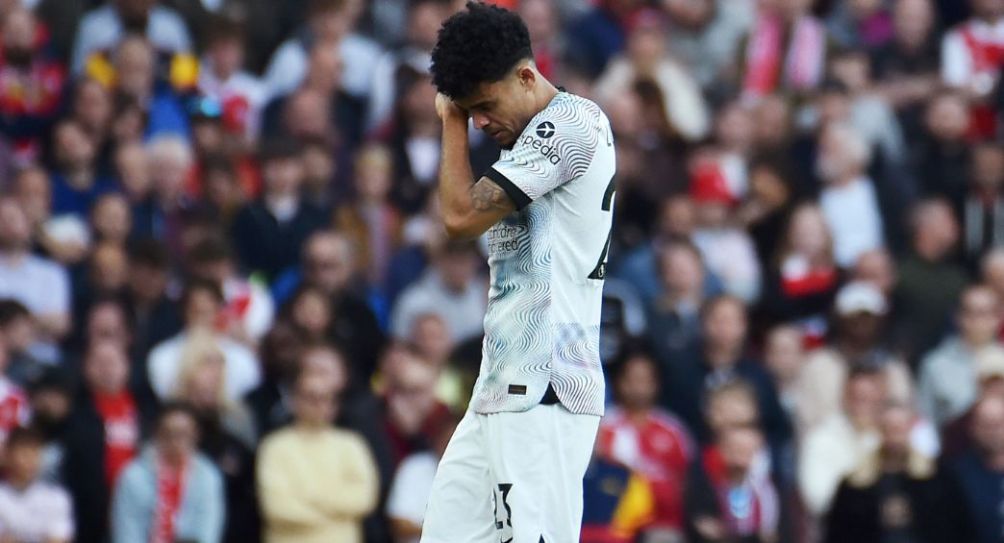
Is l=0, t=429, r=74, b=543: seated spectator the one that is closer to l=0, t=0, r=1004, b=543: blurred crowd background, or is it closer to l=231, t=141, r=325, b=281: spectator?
l=0, t=0, r=1004, b=543: blurred crowd background

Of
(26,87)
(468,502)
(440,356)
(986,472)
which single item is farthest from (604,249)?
(26,87)

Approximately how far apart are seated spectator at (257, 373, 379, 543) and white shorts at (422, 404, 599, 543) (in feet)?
14.0

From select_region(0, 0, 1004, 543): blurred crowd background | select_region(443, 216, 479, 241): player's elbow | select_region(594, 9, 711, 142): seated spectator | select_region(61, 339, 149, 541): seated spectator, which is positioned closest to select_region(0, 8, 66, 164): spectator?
select_region(0, 0, 1004, 543): blurred crowd background

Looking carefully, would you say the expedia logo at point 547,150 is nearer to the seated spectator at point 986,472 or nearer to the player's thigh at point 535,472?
the player's thigh at point 535,472

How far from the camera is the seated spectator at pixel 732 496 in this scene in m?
11.3

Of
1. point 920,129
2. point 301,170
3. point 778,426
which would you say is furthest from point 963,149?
point 301,170

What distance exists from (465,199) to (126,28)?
820 centimetres

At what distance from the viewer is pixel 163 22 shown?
14414 mm

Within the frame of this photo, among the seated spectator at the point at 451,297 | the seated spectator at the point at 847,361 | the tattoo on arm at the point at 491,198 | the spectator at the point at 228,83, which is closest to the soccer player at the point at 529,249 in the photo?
the tattoo on arm at the point at 491,198

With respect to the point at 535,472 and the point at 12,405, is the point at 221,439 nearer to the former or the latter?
the point at 12,405

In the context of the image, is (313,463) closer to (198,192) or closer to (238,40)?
(198,192)

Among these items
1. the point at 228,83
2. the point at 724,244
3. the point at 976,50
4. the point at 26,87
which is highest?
the point at 976,50

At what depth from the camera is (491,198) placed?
21.6 ft

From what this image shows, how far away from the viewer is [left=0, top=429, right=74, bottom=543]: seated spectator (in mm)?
10562
